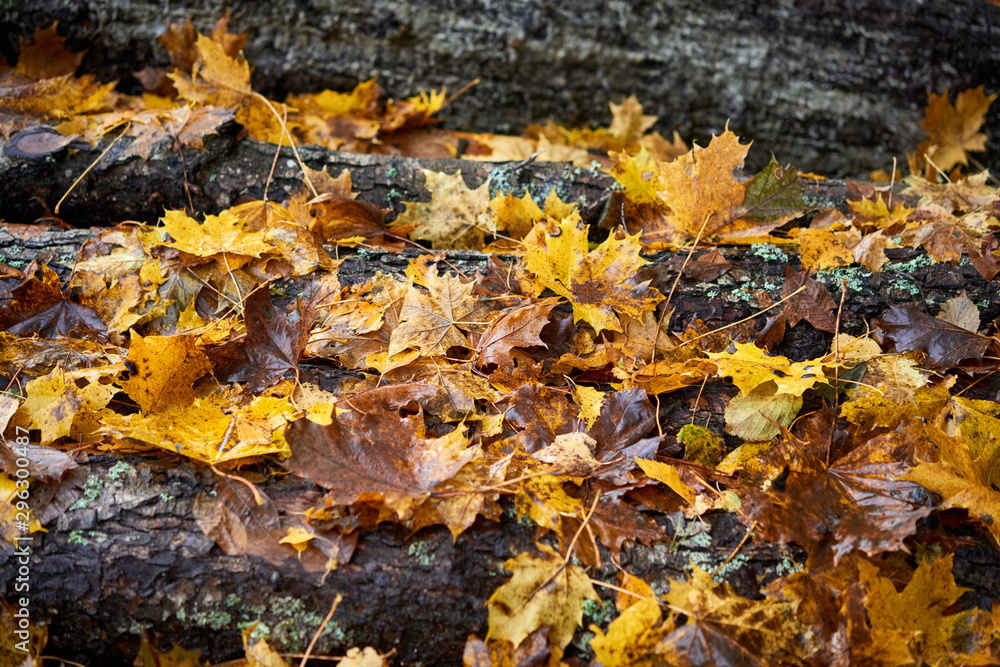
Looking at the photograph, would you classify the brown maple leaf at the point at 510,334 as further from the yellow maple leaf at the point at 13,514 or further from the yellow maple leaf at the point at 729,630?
the yellow maple leaf at the point at 13,514

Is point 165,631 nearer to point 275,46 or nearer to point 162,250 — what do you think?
point 162,250

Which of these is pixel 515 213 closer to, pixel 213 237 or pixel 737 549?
pixel 213 237

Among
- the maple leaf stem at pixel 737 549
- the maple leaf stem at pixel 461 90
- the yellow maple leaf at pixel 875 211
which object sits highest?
the maple leaf stem at pixel 461 90

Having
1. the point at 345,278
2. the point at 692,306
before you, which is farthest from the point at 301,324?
the point at 692,306

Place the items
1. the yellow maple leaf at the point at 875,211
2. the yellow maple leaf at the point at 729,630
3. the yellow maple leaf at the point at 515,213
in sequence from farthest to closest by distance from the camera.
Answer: the yellow maple leaf at the point at 875,211, the yellow maple leaf at the point at 515,213, the yellow maple leaf at the point at 729,630

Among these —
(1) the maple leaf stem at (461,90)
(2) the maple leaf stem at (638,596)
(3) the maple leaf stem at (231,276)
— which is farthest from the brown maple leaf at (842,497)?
(1) the maple leaf stem at (461,90)

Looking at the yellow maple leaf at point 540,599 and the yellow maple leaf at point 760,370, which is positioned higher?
the yellow maple leaf at point 760,370

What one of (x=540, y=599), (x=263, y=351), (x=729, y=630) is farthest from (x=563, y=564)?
(x=263, y=351)

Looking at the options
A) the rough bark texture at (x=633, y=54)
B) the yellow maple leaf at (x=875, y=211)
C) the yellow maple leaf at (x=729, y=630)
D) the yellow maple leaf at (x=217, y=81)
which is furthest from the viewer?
the rough bark texture at (x=633, y=54)

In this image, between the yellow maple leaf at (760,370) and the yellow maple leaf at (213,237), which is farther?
the yellow maple leaf at (213,237)
